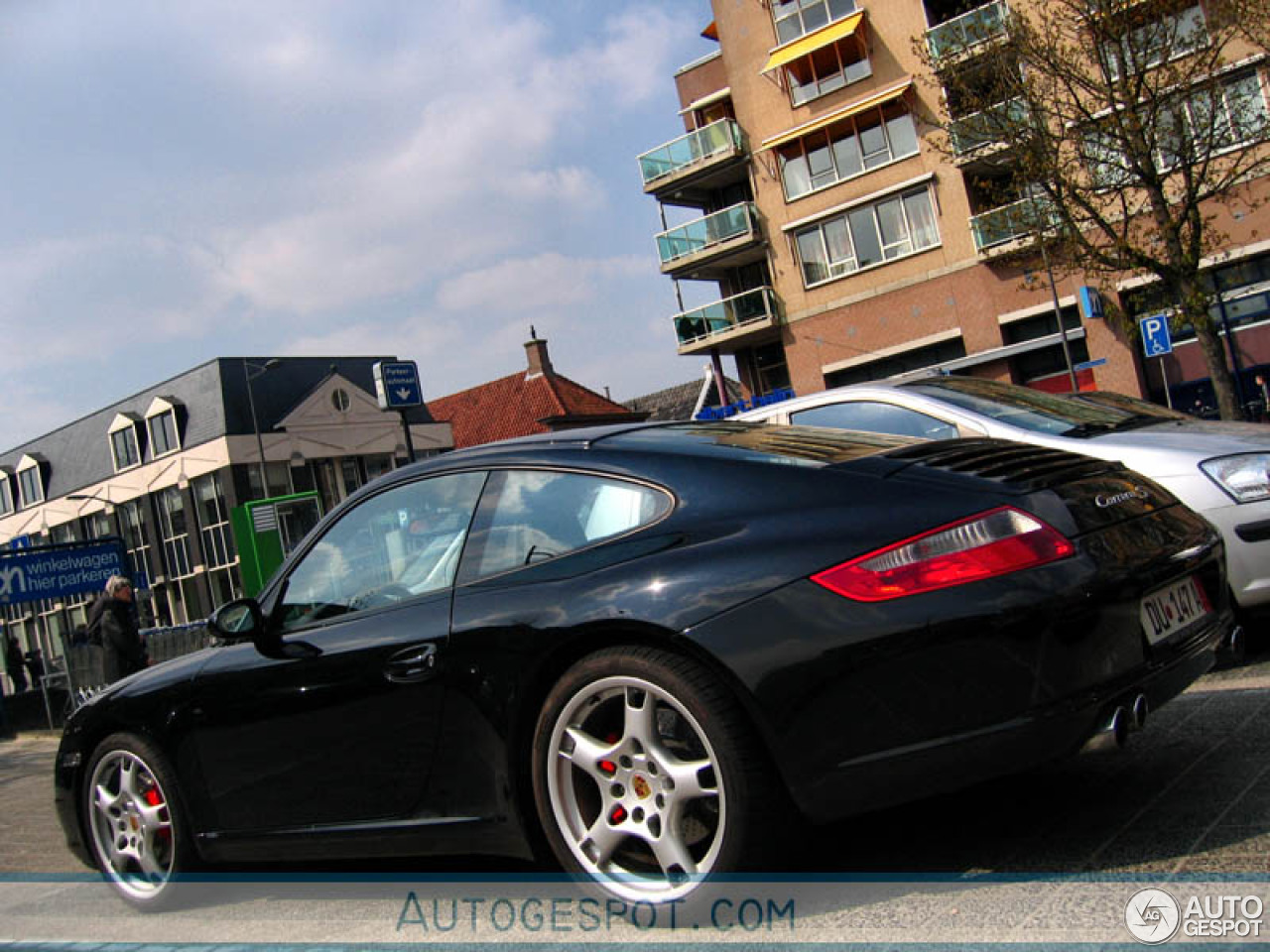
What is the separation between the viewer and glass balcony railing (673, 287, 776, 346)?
3603 cm

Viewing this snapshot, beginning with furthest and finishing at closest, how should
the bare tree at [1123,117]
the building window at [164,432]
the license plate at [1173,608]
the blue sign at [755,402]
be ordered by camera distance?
the building window at [164,432] < the blue sign at [755,402] < the bare tree at [1123,117] < the license plate at [1173,608]

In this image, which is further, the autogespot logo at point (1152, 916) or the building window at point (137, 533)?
the building window at point (137, 533)

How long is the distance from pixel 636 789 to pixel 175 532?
5444 cm

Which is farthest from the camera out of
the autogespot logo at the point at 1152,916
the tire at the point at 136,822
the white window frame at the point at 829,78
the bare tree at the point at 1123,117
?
the white window frame at the point at 829,78

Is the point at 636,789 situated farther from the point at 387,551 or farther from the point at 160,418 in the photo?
the point at 160,418

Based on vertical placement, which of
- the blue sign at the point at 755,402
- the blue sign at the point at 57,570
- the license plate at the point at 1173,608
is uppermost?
the blue sign at the point at 755,402

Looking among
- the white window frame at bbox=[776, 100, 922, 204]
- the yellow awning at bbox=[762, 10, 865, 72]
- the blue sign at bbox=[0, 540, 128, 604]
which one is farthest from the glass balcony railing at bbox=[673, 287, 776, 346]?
the blue sign at bbox=[0, 540, 128, 604]

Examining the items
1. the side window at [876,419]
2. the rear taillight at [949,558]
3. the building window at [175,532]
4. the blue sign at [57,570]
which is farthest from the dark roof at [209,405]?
the rear taillight at [949,558]

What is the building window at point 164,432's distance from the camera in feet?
173

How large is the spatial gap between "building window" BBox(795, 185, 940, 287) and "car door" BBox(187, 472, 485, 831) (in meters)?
31.0

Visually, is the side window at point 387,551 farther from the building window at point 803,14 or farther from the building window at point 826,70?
the building window at point 803,14

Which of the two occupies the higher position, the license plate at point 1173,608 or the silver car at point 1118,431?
the silver car at point 1118,431

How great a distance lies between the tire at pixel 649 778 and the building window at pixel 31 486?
218ft

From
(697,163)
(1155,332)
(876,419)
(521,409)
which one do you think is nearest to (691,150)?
(697,163)
